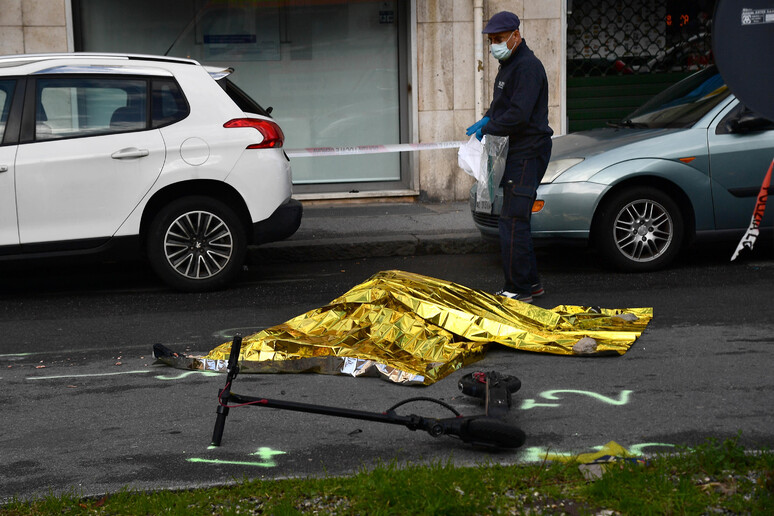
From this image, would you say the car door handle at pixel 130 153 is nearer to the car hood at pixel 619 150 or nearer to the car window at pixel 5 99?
the car window at pixel 5 99

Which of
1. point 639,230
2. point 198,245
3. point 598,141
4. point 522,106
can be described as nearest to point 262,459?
point 522,106

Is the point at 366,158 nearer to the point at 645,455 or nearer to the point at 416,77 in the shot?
the point at 416,77

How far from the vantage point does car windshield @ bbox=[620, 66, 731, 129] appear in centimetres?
808

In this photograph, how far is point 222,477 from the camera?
3730 mm

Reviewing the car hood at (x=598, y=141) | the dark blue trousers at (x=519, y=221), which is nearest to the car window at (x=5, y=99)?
the dark blue trousers at (x=519, y=221)

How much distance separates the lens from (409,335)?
538cm

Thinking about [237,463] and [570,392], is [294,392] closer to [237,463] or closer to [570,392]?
[237,463]

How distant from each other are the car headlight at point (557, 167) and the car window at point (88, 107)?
3.15 m

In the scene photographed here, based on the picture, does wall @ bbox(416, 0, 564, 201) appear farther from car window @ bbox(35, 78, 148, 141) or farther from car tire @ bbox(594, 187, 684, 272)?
car window @ bbox(35, 78, 148, 141)

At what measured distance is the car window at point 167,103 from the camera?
7496mm

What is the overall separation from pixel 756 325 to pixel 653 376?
1.38 m

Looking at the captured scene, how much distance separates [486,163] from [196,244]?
2.30 m

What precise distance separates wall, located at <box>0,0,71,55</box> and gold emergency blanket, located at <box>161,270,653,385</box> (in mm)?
7307

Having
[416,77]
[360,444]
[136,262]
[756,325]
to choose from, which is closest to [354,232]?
[136,262]
